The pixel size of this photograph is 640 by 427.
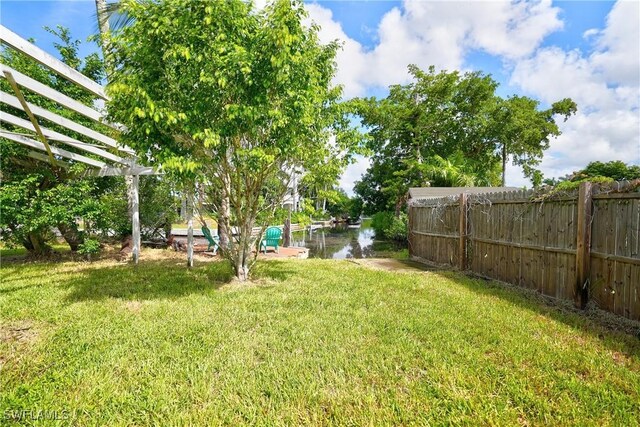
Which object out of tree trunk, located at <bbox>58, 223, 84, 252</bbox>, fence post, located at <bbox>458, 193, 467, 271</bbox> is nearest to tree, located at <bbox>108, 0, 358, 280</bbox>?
fence post, located at <bbox>458, 193, 467, 271</bbox>

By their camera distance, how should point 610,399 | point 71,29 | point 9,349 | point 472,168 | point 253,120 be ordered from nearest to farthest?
point 610,399 → point 9,349 → point 253,120 → point 71,29 → point 472,168

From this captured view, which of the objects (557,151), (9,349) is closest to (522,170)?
(557,151)

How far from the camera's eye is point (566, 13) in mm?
7859

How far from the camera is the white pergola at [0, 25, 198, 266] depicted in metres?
5.31

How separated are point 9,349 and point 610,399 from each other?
559cm

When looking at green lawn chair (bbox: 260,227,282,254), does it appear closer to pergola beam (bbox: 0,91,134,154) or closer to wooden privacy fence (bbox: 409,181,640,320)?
pergola beam (bbox: 0,91,134,154)

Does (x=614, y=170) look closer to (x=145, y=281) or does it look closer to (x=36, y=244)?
(x=145, y=281)

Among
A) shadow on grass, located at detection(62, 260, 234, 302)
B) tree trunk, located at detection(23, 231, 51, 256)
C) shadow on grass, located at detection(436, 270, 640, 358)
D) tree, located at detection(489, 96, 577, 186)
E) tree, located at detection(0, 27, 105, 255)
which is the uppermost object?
tree, located at detection(489, 96, 577, 186)

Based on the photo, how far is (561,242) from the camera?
5.50 meters

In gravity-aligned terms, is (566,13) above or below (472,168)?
above

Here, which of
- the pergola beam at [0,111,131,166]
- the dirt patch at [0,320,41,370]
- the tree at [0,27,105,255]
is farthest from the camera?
the tree at [0,27,105,255]

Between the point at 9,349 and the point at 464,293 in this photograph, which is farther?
the point at 464,293

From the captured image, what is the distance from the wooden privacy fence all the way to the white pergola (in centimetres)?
670

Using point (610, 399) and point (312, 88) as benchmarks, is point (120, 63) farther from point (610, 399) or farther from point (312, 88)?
point (610, 399)
